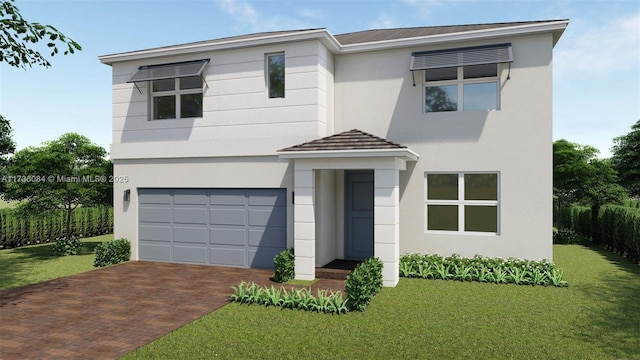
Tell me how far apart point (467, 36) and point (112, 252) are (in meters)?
12.0

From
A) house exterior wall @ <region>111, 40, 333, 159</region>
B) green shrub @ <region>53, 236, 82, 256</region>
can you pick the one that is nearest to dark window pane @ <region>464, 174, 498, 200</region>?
house exterior wall @ <region>111, 40, 333, 159</region>

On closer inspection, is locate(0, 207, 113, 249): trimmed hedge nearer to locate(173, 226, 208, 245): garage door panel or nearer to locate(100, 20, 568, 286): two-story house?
locate(173, 226, 208, 245): garage door panel

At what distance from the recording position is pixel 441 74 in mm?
11688

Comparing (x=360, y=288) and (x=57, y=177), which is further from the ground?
(x=57, y=177)

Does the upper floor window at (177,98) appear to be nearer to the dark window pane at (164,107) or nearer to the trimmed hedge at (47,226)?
the dark window pane at (164,107)

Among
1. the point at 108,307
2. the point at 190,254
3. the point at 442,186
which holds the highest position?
the point at 442,186

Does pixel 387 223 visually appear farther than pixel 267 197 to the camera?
No

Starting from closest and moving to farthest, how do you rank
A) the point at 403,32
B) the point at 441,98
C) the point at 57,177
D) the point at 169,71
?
the point at 441,98
the point at 169,71
the point at 403,32
the point at 57,177

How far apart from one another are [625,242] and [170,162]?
15756mm

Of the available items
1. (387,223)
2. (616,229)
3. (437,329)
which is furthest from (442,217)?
Answer: (616,229)

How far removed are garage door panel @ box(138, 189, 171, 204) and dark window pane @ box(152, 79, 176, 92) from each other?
323 centimetres

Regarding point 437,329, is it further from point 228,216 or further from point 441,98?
point 228,216

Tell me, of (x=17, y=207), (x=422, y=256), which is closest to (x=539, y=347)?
(x=422, y=256)

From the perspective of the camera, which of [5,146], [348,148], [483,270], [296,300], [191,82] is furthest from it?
[5,146]
